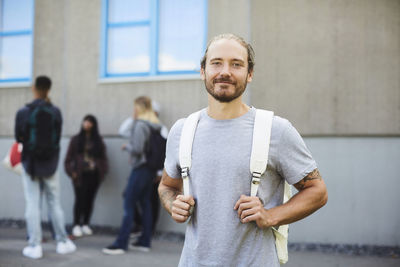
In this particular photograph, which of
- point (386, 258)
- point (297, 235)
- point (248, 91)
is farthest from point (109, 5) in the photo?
point (386, 258)

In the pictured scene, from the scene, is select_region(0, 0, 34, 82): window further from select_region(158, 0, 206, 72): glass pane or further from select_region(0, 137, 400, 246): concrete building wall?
select_region(0, 137, 400, 246): concrete building wall

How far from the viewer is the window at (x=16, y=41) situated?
9.66 m

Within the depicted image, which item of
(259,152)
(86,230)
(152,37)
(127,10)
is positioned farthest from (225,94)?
(127,10)

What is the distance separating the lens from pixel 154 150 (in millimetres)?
6293

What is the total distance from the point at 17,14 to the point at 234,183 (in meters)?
9.21

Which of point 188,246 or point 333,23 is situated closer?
point 188,246

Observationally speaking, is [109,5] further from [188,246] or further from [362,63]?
[188,246]

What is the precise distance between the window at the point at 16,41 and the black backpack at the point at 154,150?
4.40 meters

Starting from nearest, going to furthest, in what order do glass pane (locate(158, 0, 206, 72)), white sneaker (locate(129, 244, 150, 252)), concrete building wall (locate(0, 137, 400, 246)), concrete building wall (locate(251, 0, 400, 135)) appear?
white sneaker (locate(129, 244, 150, 252))
concrete building wall (locate(0, 137, 400, 246))
concrete building wall (locate(251, 0, 400, 135))
glass pane (locate(158, 0, 206, 72))

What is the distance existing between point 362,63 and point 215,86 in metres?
5.93

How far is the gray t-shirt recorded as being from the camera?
6.59ft

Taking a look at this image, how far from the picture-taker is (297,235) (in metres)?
7.39

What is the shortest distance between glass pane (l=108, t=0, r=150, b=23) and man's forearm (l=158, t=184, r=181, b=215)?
6927mm

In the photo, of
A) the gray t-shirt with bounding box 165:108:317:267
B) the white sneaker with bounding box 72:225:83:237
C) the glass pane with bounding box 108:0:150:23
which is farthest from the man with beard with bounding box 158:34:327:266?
the glass pane with bounding box 108:0:150:23
